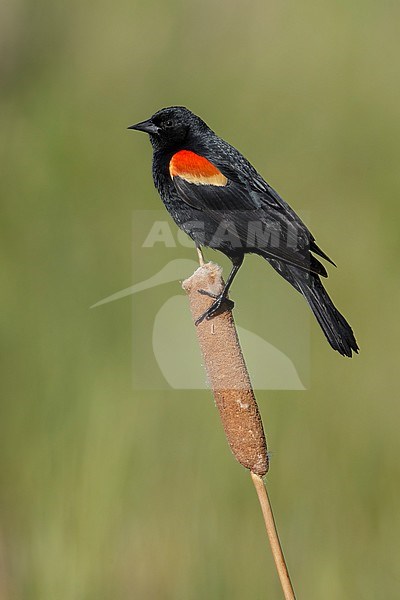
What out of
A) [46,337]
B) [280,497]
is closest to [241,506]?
[280,497]

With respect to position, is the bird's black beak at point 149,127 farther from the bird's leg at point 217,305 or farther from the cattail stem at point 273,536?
the cattail stem at point 273,536

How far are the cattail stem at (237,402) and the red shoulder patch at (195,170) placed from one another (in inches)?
17.6

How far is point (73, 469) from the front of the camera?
7.62 ft

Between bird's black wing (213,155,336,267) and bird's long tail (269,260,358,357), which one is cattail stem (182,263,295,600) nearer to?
bird's long tail (269,260,358,357)

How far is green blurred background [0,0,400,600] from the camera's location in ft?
7.48

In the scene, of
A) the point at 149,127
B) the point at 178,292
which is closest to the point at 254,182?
the point at 149,127

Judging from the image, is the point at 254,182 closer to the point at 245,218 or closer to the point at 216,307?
the point at 245,218

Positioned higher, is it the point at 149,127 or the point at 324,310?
the point at 149,127

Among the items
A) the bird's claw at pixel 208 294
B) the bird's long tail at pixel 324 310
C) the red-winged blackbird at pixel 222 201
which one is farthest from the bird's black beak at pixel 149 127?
the bird's claw at pixel 208 294

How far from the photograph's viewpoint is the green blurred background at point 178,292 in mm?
2279

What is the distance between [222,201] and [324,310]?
313 millimetres

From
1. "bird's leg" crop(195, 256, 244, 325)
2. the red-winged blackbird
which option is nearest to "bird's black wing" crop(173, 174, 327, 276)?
the red-winged blackbird

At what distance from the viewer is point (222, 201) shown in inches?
59.1

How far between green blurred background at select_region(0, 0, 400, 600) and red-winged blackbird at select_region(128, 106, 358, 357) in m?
1.00
